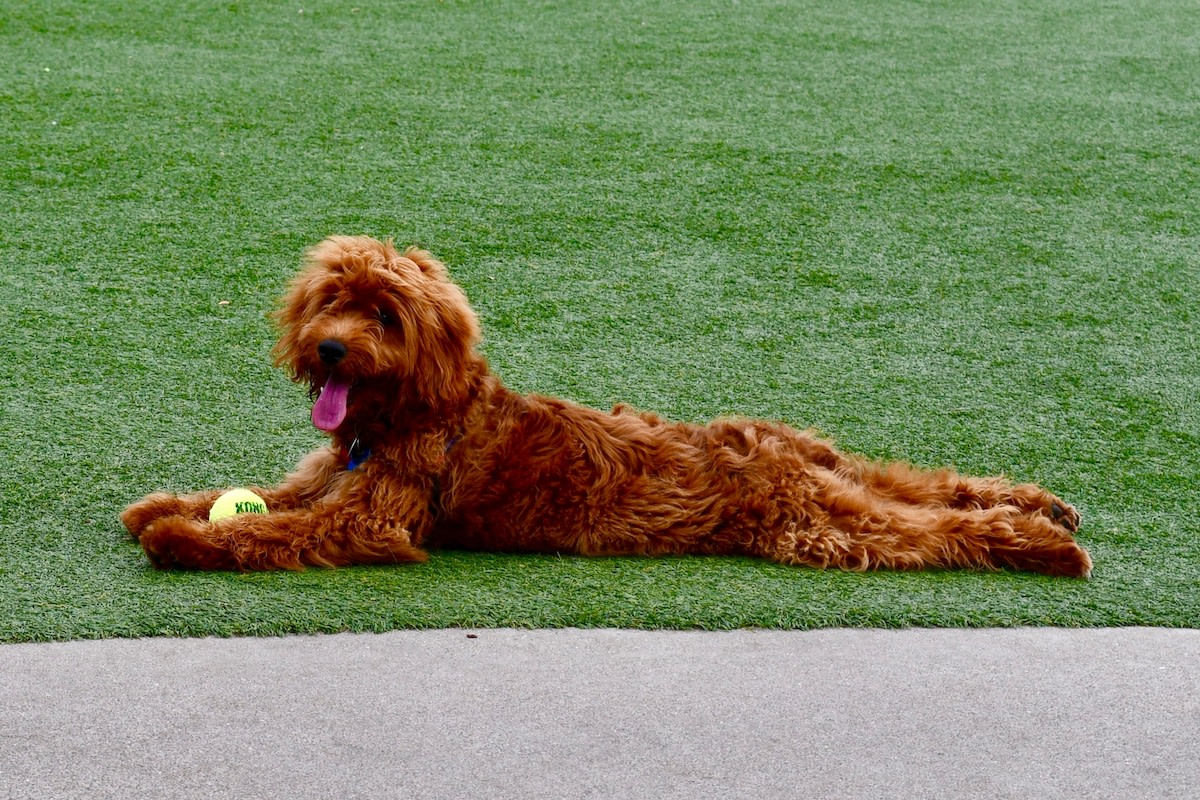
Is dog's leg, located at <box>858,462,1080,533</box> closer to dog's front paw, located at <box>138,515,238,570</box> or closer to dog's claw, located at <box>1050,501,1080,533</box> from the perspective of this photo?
dog's claw, located at <box>1050,501,1080,533</box>

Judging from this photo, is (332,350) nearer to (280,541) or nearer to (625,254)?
(280,541)

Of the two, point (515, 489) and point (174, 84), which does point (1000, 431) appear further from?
point (174, 84)

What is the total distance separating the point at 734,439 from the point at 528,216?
3.16 metres

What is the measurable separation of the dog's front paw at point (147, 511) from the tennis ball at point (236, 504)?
118 millimetres

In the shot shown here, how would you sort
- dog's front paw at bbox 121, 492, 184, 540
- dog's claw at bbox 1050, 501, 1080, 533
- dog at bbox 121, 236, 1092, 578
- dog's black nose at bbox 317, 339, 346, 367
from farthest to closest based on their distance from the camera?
dog's claw at bbox 1050, 501, 1080, 533, dog's front paw at bbox 121, 492, 184, 540, dog at bbox 121, 236, 1092, 578, dog's black nose at bbox 317, 339, 346, 367

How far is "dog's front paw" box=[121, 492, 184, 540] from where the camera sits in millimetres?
4051

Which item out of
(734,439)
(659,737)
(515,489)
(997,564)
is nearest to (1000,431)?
(997,564)

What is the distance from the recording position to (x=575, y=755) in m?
3.09

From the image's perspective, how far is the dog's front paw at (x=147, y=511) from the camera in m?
4.05

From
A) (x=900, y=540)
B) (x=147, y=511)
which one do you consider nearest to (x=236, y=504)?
(x=147, y=511)

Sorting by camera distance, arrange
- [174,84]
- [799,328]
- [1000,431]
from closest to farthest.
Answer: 1. [1000,431]
2. [799,328]
3. [174,84]

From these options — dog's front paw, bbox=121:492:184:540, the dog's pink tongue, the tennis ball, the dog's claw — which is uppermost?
the dog's pink tongue

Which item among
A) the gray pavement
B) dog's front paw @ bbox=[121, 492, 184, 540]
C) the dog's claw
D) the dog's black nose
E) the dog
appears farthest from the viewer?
the dog's claw

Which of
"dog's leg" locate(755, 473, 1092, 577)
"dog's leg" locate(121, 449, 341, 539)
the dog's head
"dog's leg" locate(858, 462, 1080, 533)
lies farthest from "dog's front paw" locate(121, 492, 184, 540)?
"dog's leg" locate(858, 462, 1080, 533)
